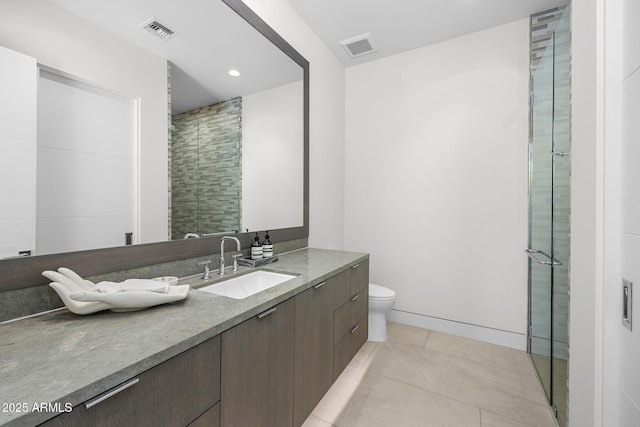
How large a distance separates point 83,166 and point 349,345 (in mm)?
1809

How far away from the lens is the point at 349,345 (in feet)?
6.16

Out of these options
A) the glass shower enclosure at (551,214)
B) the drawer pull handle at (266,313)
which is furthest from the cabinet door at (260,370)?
the glass shower enclosure at (551,214)

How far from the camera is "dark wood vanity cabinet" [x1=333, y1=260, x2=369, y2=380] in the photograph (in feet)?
5.54

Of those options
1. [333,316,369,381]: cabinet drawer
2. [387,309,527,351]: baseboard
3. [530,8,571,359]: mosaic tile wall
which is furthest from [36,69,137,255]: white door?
[387,309,527,351]: baseboard

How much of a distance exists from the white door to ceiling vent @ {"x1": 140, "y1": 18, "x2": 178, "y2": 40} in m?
0.37

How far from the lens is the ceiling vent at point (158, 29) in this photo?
1.24 meters

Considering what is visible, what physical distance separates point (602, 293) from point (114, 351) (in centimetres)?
148

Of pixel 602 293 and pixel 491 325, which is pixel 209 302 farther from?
pixel 491 325

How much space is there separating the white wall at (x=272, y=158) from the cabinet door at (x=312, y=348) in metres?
0.73

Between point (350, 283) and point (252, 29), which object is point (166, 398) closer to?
point (350, 283)

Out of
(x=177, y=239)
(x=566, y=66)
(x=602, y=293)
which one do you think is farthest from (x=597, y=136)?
(x=177, y=239)

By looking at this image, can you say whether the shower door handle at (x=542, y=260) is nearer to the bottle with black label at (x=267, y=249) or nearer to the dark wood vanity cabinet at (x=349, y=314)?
the dark wood vanity cabinet at (x=349, y=314)

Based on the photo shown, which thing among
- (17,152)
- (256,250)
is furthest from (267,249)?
(17,152)

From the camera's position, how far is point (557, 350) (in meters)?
1.51
